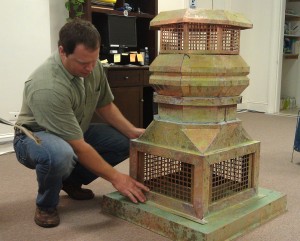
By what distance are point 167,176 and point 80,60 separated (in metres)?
0.67

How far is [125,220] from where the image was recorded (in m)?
1.79

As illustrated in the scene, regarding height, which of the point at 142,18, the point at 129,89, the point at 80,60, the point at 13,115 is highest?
the point at 142,18

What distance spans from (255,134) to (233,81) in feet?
7.96

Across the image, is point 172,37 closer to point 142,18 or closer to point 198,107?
point 198,107

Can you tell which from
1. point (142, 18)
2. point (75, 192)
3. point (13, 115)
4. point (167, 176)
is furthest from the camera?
point (142, 18)

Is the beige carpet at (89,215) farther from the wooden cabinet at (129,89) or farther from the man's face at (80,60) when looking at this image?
the wooden cabinet at (129,89)

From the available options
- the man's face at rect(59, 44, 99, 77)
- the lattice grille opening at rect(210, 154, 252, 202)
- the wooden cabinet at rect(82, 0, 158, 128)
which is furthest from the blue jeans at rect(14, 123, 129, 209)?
the wooden cabinet at rect(82, 0, 158, 128)

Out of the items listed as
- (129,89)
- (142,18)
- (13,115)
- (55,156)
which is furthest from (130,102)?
(55,156)

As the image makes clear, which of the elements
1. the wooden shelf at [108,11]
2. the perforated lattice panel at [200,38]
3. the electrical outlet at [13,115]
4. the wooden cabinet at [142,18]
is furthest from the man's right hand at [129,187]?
the wooden cabinet at [142,18]

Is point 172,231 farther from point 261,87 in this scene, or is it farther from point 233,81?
point 261,87

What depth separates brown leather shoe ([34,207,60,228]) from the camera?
1.72 meters

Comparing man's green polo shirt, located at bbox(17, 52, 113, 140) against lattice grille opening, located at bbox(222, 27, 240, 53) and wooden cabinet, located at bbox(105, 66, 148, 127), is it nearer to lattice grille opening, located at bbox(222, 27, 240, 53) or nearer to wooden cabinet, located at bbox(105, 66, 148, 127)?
lattice grille opening, located at bbox(222, 27, 240, 53)

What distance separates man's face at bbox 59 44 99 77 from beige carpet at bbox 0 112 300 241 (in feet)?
2.20

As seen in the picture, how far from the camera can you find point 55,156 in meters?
1.58
